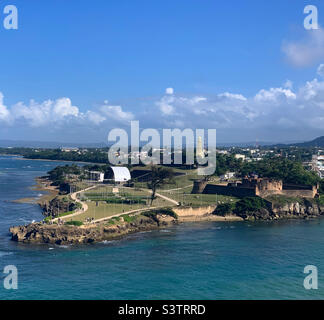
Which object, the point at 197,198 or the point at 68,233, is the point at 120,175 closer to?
the point at 197,198

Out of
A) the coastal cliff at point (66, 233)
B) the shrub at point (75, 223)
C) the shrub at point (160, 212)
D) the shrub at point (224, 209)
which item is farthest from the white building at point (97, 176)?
the shrub at point (75, 223)

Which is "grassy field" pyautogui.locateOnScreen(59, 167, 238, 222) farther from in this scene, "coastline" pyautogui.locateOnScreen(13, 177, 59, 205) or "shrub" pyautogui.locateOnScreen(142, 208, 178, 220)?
"coastline" pyautogui.locateOnScreen(13, 177, 59, 205)

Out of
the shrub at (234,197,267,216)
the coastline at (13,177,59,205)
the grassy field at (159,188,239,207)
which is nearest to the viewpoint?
the shrub at (234,197,267,216)

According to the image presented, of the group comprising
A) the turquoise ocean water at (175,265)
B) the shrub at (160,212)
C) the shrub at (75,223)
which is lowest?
the turquoise ocean water at (175,265)

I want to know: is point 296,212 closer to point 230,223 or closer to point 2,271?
point 230,223

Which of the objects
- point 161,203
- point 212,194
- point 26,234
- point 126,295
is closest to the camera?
point 126,295

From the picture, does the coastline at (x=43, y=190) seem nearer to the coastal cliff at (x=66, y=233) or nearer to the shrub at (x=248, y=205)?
the coastal cliff at (x=66, y=233)

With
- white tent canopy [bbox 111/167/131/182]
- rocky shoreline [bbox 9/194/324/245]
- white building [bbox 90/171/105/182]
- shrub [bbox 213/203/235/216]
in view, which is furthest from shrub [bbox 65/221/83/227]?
white building [bbox 90/171/105/182]
